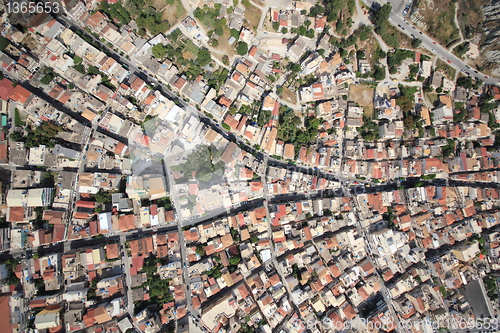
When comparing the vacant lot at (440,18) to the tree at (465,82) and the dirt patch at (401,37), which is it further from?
the tree at (465,82)

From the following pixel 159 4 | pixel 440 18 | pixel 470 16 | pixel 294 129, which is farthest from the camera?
pixel 470 16

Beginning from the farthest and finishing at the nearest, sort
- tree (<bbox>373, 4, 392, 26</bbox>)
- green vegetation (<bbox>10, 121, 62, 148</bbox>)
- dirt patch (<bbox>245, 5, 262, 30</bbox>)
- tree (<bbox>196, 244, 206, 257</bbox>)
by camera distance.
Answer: tree (<bbox>373, 4, 392, 26</bbox>), dirt patch (<bbox>245, 5, 262, 30</bbox>), tree (<bbox>196, 244, 206, 257</bbox>), green vegetation (<bbox>10, 121, 62, 148</bbox>)

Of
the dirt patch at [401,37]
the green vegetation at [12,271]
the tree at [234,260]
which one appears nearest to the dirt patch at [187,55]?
the tree at [234,260]

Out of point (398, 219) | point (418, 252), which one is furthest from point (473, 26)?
point (418, 252)

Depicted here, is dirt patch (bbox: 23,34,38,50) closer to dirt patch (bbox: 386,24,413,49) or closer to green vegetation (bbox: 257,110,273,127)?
green vegetation (bbox: 257,110,273,127)

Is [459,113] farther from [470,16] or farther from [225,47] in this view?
[225,47]

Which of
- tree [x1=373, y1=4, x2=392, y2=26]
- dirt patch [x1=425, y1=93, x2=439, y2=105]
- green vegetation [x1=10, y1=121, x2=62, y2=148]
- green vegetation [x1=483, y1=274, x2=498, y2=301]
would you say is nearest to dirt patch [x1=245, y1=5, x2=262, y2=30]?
tree [x1=373, y1=4, x2=392, y2=26]

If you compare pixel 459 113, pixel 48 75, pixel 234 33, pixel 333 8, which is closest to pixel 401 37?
pixel 333 8
